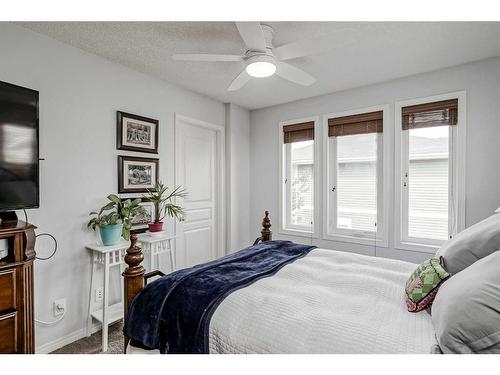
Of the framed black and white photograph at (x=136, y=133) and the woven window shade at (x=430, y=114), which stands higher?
the woven window shade at (x=430, y=114)

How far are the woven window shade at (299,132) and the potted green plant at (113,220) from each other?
7.31 feet

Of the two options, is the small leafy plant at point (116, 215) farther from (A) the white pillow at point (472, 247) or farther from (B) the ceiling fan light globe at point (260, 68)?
(A) the white pillow at point (472, 247)

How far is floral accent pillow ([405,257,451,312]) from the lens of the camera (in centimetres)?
122

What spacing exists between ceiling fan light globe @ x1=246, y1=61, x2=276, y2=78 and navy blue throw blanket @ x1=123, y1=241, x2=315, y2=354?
4.45ft

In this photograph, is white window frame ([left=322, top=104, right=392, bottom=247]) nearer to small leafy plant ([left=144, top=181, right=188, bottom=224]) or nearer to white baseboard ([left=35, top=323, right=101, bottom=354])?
small leafy plant ([left=144, top=181, right=188, bottom=224])

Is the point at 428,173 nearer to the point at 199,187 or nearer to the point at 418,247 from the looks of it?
the point at 418,247

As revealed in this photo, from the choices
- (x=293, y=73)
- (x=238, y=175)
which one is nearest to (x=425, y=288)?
(x=293, y=73)

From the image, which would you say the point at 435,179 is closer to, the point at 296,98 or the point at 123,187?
the point at 296,98

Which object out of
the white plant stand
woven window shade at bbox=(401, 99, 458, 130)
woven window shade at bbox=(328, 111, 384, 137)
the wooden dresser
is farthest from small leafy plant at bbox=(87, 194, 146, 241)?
woven window shade at bbox=(401, 99, 458, 130)

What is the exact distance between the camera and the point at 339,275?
5.56 ft

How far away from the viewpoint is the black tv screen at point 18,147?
1639 mm

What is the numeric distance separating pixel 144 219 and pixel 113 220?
1.71 ft

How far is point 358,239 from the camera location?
3.29 metres

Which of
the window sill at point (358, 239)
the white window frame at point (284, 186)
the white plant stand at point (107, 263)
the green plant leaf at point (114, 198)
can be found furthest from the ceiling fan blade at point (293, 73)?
the window sill at point (358, 239)
